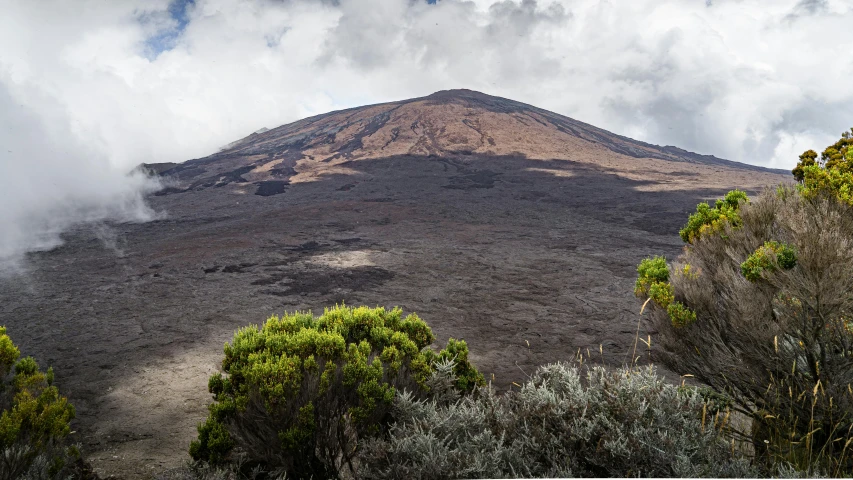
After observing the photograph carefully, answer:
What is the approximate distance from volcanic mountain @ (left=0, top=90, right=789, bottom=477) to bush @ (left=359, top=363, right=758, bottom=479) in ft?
7.90

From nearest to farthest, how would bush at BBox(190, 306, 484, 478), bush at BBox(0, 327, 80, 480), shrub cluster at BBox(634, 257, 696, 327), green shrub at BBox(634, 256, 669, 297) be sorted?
bush at BBox(0, 327, 80, 480), bush at BBox(190, 306, 484, 478), shrub cluster at BBox(634, 257, 696, 327), green shrub at BBox(634, 256, 669, 297)

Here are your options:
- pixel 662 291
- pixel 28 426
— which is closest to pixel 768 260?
pixel 662 291

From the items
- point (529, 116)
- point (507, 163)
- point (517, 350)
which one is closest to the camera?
point (517, 350)

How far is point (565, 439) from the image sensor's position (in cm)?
279

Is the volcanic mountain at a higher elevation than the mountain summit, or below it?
below

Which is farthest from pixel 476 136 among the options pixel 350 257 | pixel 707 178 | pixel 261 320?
pixel 261 320

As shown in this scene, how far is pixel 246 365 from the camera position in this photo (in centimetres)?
294

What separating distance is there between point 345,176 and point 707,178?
25.1 meters

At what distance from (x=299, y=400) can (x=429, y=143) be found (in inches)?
1585

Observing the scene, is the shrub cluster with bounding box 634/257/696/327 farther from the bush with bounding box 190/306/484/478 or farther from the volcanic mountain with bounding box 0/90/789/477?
the volcanic mountain with bounding box 0/90/789/477

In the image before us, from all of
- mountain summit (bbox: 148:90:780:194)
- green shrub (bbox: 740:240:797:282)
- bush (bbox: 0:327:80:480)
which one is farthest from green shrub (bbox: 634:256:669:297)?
mountain summit (bbox: 148:90:780:194)

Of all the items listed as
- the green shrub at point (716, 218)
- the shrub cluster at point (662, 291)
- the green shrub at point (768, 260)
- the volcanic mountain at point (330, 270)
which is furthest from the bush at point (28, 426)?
the green shrub at point (716, 218)

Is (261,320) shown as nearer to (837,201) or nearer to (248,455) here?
(248,455)

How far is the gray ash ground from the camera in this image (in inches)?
219
